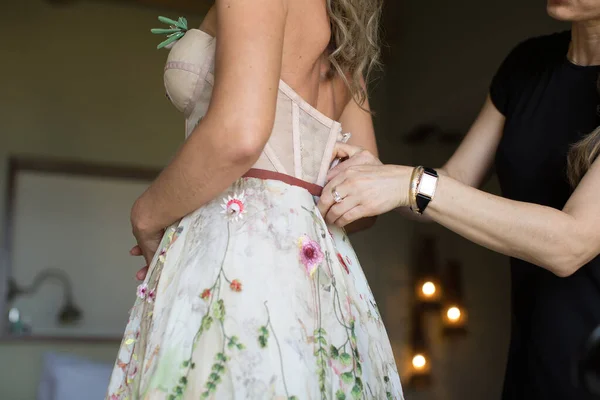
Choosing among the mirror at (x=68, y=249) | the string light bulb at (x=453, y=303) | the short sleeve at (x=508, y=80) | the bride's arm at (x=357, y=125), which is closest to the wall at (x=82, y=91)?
the mirror at (x=68, y=249)

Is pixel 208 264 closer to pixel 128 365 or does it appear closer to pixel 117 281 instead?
pixel 128 365

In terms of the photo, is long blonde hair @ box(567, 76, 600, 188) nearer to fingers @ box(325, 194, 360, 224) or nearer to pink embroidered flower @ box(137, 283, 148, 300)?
fingers @ box(325, 194, 360, 224)

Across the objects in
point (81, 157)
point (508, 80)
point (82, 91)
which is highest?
point (82, 91)

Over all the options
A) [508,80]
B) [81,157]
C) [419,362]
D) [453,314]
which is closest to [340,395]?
[508,80]

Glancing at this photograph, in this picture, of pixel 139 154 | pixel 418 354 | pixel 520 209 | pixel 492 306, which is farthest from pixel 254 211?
pixel 139 154

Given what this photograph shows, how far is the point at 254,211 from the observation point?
1.05 meters

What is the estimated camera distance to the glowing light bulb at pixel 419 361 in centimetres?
381

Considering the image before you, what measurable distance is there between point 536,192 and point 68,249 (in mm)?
4610

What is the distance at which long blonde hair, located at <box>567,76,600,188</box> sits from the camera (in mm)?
1264

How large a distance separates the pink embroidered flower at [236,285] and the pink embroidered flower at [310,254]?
0.33 feet

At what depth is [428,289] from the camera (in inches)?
155

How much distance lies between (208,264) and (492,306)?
2.63 m

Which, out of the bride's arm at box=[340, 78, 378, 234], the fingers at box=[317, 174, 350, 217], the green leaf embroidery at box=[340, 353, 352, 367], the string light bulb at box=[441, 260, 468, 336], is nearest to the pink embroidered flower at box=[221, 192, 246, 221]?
the fingers at box=[317, 174, 350, 217]

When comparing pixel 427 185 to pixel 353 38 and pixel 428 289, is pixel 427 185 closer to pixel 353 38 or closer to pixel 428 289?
pixel 353 38
